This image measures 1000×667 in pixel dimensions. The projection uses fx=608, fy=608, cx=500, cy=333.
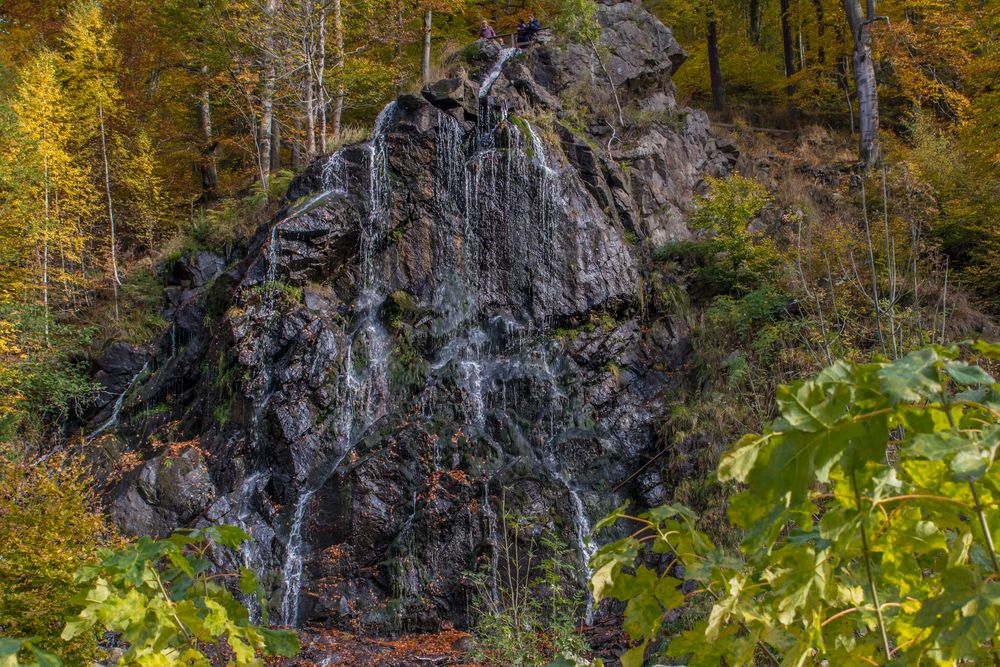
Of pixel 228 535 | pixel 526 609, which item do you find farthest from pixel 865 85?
pixel 228 535

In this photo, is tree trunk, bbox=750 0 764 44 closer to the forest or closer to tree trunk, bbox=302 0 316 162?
the forest

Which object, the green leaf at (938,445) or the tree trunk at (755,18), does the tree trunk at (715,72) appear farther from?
the green leaf at (938,445)

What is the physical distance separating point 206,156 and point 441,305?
1160 cm

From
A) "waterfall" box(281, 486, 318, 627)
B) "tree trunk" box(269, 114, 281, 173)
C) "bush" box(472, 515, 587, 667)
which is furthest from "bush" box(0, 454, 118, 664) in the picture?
"tree trunk" box(269, 114, 281, 173)

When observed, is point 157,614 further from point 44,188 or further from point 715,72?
point 715,72

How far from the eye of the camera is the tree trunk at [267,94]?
13.8 m

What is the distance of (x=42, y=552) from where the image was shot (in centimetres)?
511

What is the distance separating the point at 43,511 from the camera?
5547 mm

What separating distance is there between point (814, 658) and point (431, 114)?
12.2m

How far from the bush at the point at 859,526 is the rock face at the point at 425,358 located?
7032mm

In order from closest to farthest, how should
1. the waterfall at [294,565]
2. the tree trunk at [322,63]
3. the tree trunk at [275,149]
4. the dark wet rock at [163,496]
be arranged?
the waterfall at [294,565], the dark wet rock at [163,496], the tree trunk at [322,63], the tree trunk at [275,149]

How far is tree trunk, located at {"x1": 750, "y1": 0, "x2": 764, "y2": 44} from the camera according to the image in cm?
2333

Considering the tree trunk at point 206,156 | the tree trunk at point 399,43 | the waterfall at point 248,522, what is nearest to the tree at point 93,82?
the tree trunk at point 206,156

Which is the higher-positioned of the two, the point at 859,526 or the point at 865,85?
the point at 865,85
